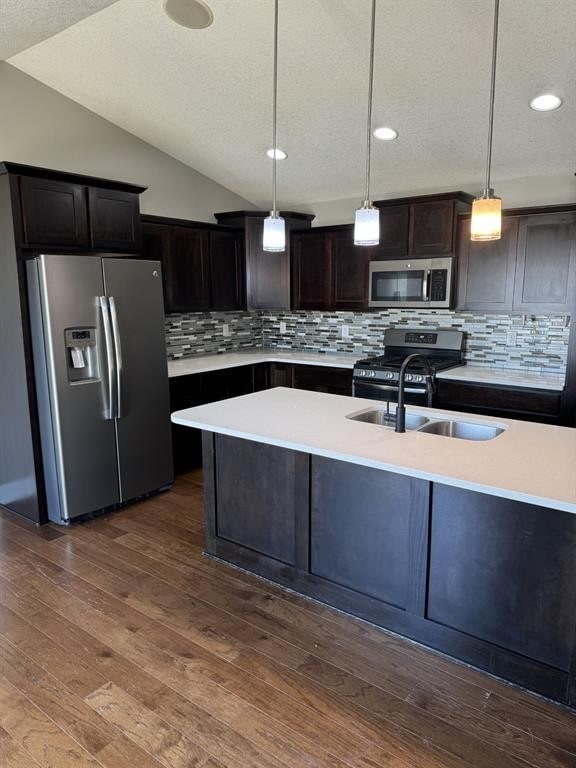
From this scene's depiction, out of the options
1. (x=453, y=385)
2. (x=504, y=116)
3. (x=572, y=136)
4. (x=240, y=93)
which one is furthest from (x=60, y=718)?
(x=572, y=136)

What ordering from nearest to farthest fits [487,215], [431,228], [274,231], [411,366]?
[487,215]
[274,231]
[431,228]
[411,366]

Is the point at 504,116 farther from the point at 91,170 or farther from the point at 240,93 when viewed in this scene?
the point at 91,170

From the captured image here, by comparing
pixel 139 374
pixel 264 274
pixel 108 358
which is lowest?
pixel 139 374

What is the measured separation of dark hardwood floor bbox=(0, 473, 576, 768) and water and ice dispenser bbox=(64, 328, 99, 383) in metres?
1.20

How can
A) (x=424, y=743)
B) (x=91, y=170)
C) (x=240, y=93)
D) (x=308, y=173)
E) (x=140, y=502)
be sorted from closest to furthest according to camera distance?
(x=424, y=743), (x=240, y=93), (x=140, y=502), (x=91, y=170), (x=308, y=173)

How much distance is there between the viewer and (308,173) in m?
4.65

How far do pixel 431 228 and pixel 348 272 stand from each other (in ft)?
2.90

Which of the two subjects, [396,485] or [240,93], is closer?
[396,485]

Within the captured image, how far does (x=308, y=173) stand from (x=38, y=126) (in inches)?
84.7

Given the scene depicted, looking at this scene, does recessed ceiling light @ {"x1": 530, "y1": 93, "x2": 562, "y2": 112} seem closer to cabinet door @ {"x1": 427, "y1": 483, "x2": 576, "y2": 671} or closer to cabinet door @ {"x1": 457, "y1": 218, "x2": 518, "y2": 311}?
cabinet door @ {"x1": 457, "y1": 218, "x2": 518, "y2": 311}

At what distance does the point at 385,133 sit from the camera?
3.74 m

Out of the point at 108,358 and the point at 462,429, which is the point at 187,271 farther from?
the point at 462,429

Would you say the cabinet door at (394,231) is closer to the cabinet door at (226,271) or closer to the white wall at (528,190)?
the white wall at (528,190)

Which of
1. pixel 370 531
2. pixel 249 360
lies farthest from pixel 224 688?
pixel 249 360
